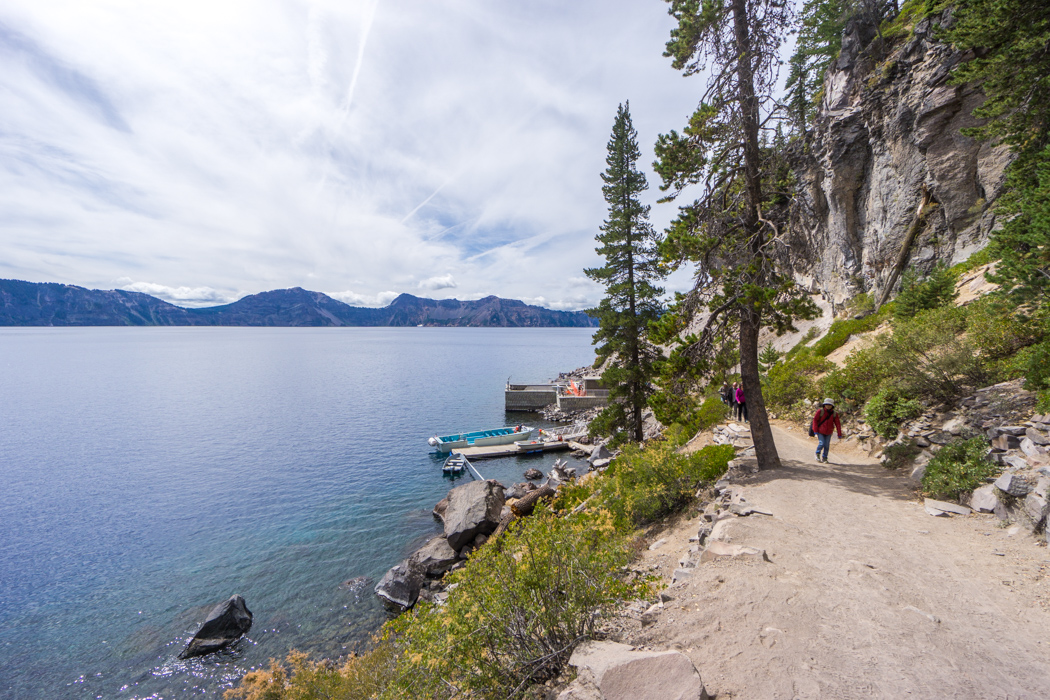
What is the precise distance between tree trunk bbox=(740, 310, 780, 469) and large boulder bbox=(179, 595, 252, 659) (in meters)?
18.7

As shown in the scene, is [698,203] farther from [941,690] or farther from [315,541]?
[315,541]

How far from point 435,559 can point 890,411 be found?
17702mm

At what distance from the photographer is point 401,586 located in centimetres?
1703

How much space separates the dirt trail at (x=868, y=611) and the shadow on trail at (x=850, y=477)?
4.54 ft

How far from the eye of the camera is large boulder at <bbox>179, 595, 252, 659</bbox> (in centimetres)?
1474

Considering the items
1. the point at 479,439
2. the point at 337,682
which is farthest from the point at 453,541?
the point at 479,439

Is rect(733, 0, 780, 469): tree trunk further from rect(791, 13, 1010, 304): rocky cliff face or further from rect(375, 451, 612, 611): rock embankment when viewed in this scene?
rect(375, 451, 612, 611): rock embankment

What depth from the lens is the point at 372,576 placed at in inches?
744

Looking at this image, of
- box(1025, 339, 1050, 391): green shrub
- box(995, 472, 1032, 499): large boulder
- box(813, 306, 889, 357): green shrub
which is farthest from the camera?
box(813, 306, 889, 357): green shrub

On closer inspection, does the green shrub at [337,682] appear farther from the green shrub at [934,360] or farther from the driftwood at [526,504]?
the green shrub at [934,360]

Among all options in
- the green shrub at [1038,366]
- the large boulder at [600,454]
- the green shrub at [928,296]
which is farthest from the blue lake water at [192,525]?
the green shrub at [928,296]

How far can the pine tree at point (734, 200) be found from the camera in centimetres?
1113

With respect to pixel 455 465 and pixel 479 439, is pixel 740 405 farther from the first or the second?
pixel 479 439

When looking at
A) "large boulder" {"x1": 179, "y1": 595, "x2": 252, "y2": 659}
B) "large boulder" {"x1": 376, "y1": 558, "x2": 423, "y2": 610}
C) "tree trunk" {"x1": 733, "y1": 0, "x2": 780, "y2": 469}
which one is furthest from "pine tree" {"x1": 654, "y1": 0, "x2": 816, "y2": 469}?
"large boulder" {"x1": 179, "y1": 595, "x2": 252, "y2": 659}
